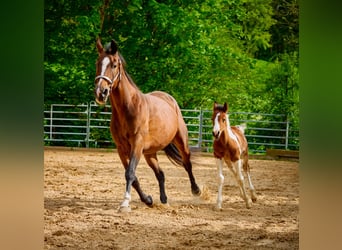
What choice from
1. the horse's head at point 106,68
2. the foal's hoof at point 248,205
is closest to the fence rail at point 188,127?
the horse's head at point 106,68

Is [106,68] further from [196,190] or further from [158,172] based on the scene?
[196,190]

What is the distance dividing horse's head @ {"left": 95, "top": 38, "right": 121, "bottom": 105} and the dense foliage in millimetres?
76

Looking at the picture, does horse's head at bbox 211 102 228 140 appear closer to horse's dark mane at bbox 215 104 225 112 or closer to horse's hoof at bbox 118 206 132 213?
horse's dark mane at bbox 215 104 225 112

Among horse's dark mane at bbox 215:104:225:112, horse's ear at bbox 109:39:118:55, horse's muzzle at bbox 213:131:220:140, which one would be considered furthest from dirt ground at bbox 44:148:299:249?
horse's ear at bbox 109:39:118:55

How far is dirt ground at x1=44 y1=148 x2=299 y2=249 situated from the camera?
3.36 metres

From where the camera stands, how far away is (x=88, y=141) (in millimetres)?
3666

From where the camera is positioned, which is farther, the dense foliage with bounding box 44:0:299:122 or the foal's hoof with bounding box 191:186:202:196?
the foal's hoof with bounding box 191:186:202:196

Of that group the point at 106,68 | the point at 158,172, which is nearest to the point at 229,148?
the point at 158,172

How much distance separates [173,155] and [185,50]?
63cm

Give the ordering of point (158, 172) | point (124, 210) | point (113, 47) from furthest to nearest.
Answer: point (158, 172), point (124, 210), point (113, 47)

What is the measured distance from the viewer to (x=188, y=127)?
3590 mm

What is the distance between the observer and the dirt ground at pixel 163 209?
3.36m

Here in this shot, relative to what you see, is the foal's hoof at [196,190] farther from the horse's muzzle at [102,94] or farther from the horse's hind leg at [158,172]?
the horse's muzzle at [102,94]
